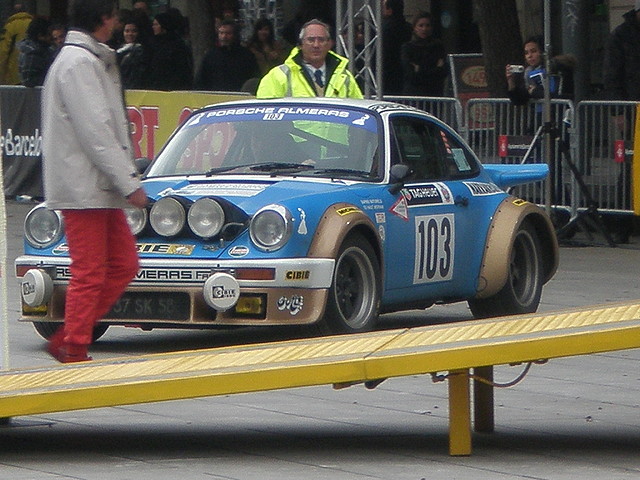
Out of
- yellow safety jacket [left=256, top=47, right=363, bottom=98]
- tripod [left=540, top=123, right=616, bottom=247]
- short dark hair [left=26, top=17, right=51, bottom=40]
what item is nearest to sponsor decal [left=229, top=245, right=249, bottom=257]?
yellow safety jacket [left=256, top=47, right=363, bottom=98]

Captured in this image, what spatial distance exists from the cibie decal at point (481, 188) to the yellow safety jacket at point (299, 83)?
1.21 m

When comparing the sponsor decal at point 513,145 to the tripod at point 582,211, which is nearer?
the tripod at point 582,211

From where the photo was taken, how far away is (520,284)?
11.0 metres

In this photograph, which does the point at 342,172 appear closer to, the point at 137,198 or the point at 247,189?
the point at 247,189

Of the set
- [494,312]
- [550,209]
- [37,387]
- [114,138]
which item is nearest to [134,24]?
[550,209]

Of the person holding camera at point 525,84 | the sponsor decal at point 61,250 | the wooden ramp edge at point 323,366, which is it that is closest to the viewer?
the wooden ramp edge at point 323,366

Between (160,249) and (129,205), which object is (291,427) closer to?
(129,205)

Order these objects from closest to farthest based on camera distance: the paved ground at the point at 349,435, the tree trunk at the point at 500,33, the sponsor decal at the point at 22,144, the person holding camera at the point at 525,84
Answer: the paved ground at the point at 349,435, the person holding camera at the point at 525,84, the tree trunk at the point at 500,33, the sponsor decal at the point at 22,144

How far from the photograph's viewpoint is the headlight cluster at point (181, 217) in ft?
29.7

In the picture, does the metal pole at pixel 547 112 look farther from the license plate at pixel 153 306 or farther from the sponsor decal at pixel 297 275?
the license plate at pixel 153 306

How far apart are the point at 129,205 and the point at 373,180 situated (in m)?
2.60

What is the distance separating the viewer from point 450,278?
10.3 metres

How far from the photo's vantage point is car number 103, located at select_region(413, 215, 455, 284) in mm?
10008

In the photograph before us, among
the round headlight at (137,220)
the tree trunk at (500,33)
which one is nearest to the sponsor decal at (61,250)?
the round headlight at (137,220)
